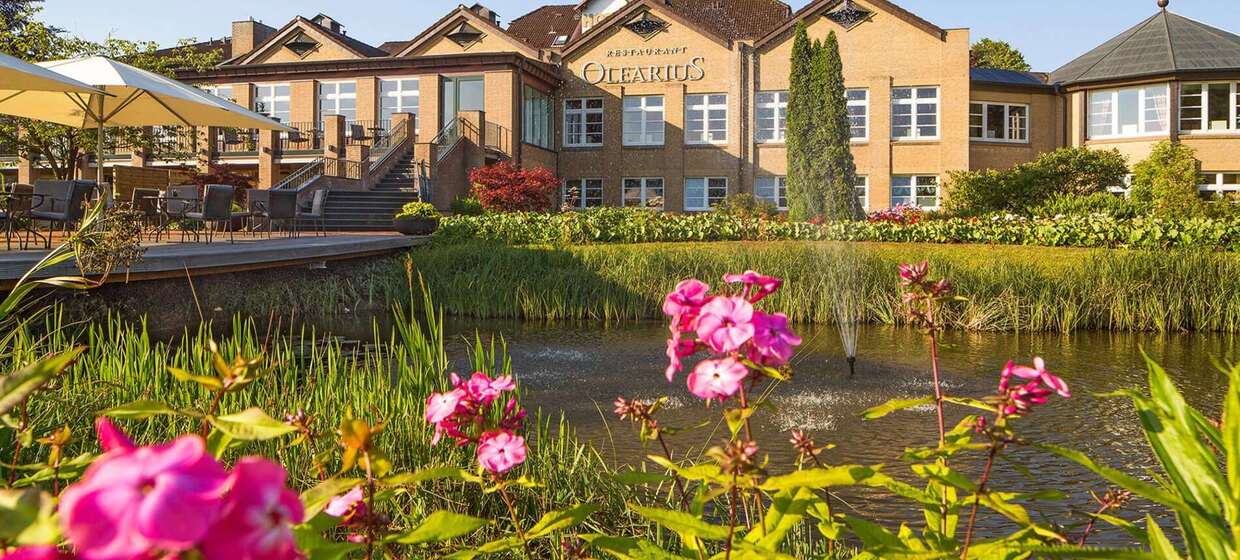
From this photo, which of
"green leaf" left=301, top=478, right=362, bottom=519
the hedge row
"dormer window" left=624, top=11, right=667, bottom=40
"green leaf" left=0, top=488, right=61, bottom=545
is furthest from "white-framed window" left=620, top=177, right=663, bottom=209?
"green leaf" left=0, top=488, right=61, bottom=545

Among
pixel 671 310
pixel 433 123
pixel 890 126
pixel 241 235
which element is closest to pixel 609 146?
pixel 433 123

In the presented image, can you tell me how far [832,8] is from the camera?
93.1 ft

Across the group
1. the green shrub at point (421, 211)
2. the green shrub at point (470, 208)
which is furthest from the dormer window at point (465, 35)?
the green shrub at point (421, 211)

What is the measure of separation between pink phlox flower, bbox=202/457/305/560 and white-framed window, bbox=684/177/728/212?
94.6ft

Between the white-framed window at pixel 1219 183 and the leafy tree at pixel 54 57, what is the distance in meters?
27.5

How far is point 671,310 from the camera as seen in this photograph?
1423 millimetres

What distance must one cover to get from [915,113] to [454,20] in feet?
47.3

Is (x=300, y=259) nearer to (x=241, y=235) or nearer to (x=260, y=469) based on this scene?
(x=241, y=235)

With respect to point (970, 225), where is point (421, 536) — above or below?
below

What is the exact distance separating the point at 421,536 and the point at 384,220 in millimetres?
21307

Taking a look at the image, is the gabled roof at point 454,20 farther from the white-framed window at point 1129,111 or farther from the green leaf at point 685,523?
the green leaf at point 685,523

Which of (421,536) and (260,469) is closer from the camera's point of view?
(260,469)

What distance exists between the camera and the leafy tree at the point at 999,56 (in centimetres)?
4341

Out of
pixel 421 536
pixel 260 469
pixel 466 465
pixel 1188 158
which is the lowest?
pixel 466 465
